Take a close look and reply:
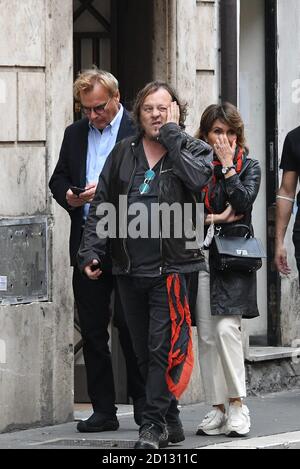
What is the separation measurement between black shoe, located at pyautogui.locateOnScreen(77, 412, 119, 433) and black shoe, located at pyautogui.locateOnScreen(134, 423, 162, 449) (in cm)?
99

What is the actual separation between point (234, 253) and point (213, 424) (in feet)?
3.38

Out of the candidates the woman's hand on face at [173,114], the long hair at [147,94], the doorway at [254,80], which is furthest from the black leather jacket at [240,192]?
the doorway at [254,80]

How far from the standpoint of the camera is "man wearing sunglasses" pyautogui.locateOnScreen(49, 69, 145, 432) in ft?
30.3

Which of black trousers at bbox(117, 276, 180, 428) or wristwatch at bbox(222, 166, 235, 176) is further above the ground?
wristwatch at bbox(222, 166, 235, 176)

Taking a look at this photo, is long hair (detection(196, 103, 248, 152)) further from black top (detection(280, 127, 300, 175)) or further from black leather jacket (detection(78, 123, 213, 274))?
black top (detection(280, 127, 300, 175))

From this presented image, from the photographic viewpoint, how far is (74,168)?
938 centimetres

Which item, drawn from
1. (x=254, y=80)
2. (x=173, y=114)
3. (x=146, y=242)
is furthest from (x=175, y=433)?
(x=254, y=80)

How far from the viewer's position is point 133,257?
27.8 feet

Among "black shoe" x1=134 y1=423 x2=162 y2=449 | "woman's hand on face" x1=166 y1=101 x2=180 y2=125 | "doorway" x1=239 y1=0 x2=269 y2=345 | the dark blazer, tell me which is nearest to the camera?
"black shoe" x1=134 y1=423 x2=162 y2=449

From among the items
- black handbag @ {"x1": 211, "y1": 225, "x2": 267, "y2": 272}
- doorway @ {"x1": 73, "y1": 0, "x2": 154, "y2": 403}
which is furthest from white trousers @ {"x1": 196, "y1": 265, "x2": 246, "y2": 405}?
doorway @ {"x1": 73, "y1": 0, "x2": 154, "y2": 403}

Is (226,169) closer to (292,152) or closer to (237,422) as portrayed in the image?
(237,422)

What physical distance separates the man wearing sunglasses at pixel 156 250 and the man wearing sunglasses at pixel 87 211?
1.91 feet
